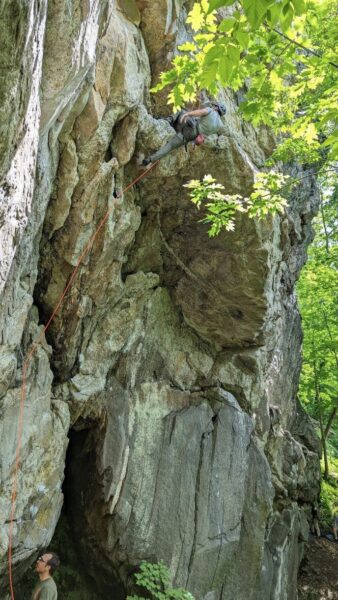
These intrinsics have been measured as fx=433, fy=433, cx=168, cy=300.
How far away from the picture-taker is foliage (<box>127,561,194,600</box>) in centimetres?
746

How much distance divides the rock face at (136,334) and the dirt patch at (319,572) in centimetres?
134

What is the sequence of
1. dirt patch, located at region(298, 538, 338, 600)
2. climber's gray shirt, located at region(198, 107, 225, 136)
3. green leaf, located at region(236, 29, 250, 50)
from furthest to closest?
dirt patch, located at region(298, 538, 338, 600), climber's gray shirt, located at region(198, 107, 225, 136), green leaf, located at region(236, 29, 250, 50)

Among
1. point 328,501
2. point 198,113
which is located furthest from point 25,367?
point 328,501

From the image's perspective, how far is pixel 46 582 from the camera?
607 centimetres

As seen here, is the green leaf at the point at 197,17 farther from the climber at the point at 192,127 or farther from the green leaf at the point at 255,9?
the climber at the point at 192,127

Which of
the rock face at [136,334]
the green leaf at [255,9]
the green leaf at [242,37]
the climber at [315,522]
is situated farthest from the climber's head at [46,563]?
the climber at [315,522]

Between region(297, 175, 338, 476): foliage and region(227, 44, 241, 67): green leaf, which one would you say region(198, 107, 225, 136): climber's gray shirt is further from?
region(297, 175, 338, 476): foliage

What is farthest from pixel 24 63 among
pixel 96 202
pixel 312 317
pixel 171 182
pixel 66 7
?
pixel 312 317

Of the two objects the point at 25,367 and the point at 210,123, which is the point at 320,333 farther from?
the point at 25,367

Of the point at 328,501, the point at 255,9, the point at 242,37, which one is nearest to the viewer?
the point at 255,9

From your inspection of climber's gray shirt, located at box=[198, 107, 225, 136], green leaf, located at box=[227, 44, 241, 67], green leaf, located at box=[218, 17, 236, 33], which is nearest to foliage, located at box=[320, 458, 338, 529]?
climber's gray shirt, located at box=[198, 107, 225, 136]

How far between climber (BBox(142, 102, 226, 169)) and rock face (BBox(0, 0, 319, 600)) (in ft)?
0.74

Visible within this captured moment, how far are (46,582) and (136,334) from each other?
13.9ft

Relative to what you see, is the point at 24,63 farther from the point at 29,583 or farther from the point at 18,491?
the point at 29,583
